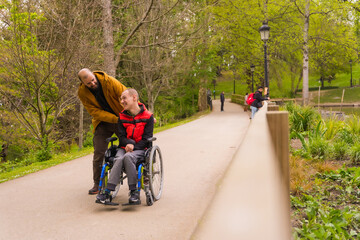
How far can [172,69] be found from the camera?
26578mm

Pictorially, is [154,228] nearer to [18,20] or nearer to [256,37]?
[18,20]

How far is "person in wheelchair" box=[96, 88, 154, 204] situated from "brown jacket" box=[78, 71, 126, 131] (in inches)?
16.1

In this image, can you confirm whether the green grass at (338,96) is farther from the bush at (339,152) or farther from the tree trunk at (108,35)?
the bush at (339,152)

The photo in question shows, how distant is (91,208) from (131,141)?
3.76 ft

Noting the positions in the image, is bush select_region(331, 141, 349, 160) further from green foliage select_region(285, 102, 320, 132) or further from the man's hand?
the man's hand

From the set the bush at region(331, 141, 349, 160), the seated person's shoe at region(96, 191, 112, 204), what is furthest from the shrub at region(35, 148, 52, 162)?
the bush at region(331, 141, 349, 160)

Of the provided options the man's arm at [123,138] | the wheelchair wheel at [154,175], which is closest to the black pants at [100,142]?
the man's arm at [123,138]

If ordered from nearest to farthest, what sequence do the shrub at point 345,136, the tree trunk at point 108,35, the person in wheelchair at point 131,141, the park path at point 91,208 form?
the park path at point 91,208
the person in wheelchair at point 131,141
the shrub at point 345,136
the tree trunk at point 108,35

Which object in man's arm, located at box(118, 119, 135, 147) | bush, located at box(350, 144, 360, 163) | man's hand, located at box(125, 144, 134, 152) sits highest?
man's arm, located at box(118, 119, 135, 147)

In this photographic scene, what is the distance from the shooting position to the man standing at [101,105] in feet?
18.6

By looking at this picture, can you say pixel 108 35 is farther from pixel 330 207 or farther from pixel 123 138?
pixel 330 207

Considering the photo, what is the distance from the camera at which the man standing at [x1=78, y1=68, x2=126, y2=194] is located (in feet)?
18.6

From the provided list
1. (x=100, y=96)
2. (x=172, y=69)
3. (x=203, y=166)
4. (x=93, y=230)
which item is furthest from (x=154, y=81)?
(x=93, y=230)

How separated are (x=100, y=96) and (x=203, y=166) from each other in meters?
3.33
